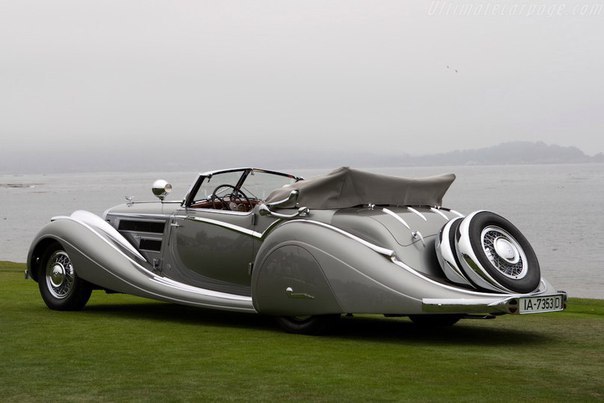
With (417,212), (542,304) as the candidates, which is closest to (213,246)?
(417,212)

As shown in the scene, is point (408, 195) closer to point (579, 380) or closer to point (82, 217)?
point (579, 380)

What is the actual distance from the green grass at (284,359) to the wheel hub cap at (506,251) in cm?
84

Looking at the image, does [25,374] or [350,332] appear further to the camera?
[350,332]

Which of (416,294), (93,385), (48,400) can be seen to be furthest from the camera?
(416,294)

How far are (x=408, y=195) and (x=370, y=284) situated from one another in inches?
62.5

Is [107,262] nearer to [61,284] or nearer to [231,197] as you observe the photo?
[61,284]

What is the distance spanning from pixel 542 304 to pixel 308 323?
95.0 inches

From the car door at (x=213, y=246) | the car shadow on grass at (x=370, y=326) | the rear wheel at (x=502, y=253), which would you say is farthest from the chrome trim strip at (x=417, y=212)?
the car door at (x=213, y=246)

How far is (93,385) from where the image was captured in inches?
295

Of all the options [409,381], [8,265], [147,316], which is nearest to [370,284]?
[409,381]

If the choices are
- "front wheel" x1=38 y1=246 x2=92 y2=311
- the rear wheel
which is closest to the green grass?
"front wheel" x1=38 y1=246 x2=92 y2=311

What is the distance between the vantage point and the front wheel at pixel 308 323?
33.4 ft

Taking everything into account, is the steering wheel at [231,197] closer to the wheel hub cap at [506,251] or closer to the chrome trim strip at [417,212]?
the chrome trim strip at [417,212]

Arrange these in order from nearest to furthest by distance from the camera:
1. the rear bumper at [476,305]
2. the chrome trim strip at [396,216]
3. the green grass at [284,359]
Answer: the green grass at [284,359]
the rear bumper at [476,305]
the chrome trim strip at [396,216]
